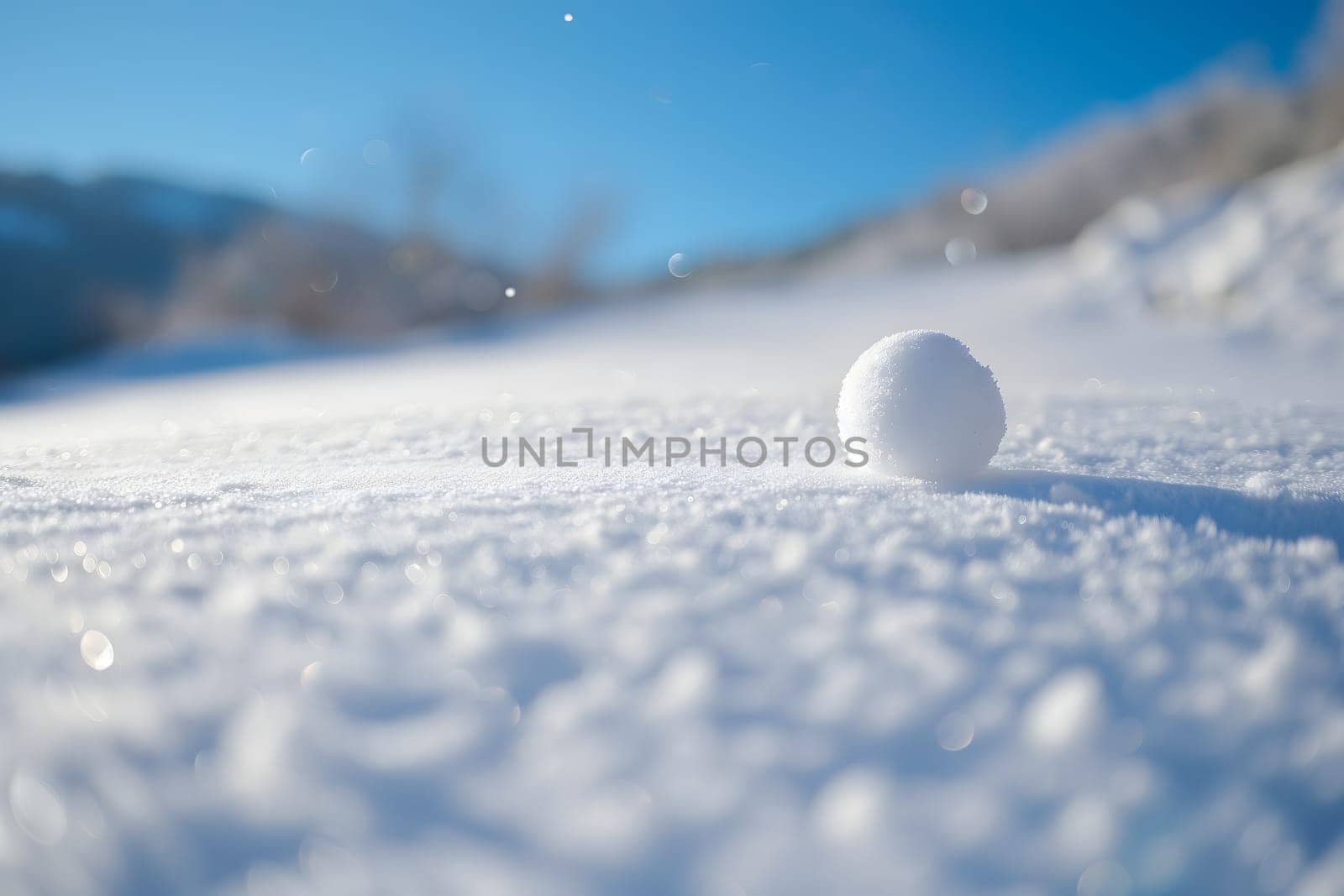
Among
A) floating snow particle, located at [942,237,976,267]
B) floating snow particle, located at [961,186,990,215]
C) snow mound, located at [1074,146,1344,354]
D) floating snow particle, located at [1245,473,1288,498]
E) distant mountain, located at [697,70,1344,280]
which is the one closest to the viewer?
floating snow particle, located at [1245,473,1288,498]

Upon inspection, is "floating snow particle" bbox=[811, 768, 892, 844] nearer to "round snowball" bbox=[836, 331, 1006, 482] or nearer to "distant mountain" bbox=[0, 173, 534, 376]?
"round snowball" bbox=[836, 331, 1006, 482]

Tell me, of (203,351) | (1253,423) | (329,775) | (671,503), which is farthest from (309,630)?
(203,351)

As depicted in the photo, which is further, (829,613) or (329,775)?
(829,613)

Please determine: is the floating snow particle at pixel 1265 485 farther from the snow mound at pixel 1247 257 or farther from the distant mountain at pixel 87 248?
the distant mountain at pixel 87 248

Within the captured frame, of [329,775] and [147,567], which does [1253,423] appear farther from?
[147,567]

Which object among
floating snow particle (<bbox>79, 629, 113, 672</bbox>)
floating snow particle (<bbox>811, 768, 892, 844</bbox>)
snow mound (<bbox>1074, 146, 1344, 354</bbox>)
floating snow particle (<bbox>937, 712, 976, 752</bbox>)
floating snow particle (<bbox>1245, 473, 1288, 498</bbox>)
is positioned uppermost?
snow mound (<bbox>1074, 146, 1344, 354</bbox>)

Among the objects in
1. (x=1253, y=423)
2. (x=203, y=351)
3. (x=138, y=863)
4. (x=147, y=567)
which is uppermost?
(x=203, y=351)

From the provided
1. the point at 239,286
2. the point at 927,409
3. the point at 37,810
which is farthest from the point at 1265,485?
the point at 239,286

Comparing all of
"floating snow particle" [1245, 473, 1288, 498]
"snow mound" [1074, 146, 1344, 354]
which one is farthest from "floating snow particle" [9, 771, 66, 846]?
"snow mound" [1074, 146, 1344, 354]
